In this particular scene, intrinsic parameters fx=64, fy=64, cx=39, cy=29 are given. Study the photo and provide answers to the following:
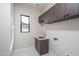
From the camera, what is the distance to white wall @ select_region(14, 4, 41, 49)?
91.7 inches

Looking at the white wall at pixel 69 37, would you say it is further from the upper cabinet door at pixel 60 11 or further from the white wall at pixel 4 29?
the white wall at pixel 4 29

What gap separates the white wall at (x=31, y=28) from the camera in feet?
7.64

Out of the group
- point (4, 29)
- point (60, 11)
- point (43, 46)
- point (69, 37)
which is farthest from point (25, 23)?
point (69, 37)

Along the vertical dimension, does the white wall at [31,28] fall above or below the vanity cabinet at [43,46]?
above

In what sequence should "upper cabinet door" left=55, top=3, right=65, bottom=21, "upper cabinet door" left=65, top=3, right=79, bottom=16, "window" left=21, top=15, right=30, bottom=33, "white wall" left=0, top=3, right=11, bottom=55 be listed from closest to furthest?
"upper cabinet door" left=65, top=3, right=79, bottom=16 → "upper cabinet door" left=55, top=3, right=65, bottom=21 → "white wall" left=0, top=3, right=11, bottom=55 → "window" left=21, top=15, right=30, bottom=33

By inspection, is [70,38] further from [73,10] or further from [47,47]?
[47,47]

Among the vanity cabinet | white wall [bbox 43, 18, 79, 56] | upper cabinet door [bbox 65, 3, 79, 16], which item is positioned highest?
upper cabinet door [bbox 65, 3, 79, 16]

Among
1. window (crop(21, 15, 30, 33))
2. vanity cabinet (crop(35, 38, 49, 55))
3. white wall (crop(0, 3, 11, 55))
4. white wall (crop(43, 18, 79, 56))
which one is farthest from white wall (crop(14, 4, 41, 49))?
white wall (crop(43, 18, 79, 56))

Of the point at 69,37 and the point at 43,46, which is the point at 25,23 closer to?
the point at 43,46

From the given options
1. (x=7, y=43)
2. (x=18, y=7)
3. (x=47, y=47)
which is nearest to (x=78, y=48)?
(x=47, y=47)

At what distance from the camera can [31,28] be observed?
2602 mm

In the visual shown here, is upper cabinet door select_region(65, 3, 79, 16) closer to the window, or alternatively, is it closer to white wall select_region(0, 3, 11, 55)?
white wall select_region(0, 3, 11, 55)

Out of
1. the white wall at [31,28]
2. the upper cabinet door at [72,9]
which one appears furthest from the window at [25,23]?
the upper cabinet door at [72,9]

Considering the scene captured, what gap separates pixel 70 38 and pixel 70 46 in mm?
204
